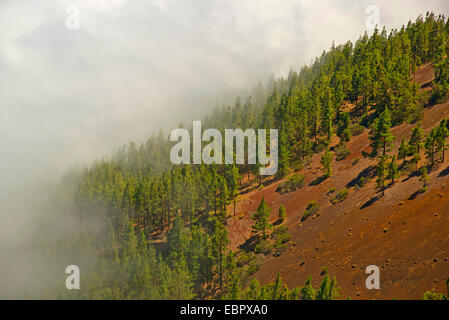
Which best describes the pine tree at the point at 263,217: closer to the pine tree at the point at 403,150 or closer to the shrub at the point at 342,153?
the shrub at the point at 342,153

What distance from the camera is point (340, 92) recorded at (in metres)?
109

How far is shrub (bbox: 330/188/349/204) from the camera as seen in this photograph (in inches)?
3076

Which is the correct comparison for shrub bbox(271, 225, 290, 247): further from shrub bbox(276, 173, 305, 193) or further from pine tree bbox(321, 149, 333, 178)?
pine tree bbox(321, 149, 333, 178)

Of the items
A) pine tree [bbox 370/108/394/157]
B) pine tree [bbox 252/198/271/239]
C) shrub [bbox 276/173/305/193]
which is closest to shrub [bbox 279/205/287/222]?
pine tree [bbox 252/198/271/239]

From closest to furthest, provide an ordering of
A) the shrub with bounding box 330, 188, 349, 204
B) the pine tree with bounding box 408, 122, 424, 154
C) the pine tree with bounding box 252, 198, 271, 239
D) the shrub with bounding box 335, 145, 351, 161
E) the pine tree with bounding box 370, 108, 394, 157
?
the pine tree with bounding box 408, 122, 424, 154, the pine tree with bounding box 252, 198, 271, 239, the shrub with bounding box 330, 188, 349, 204, the pine tree with bounding box 370, 108, 394, 157, the shrub with bounding box 335, 145, 351, 161

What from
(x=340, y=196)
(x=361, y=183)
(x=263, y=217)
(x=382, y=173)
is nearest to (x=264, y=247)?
(x=263, y=217)

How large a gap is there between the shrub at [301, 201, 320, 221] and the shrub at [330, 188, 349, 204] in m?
3.86

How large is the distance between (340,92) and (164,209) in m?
64.8

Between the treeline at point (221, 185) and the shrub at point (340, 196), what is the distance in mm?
10802

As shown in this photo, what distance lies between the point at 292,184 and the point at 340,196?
1679 centimetres

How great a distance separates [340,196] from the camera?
7881 cm

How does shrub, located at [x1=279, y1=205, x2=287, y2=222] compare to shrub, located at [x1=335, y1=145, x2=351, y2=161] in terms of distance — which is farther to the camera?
shrub, located at [x1=335, y1=145, x2=351, y2=161]
